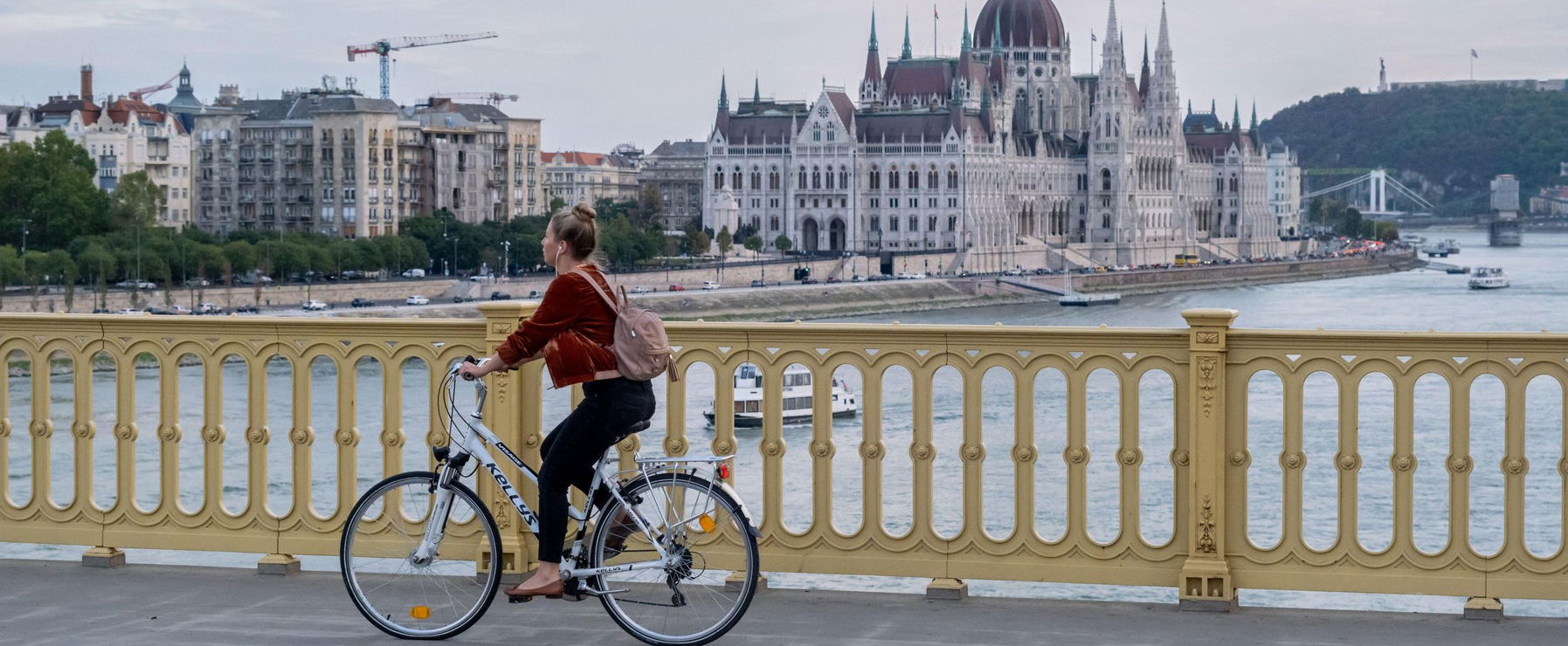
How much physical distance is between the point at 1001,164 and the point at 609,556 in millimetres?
99454

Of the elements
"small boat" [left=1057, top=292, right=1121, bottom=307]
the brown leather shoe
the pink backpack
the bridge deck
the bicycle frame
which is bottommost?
"small boat" [left=1057, top=292, right=1121, bottom=307]

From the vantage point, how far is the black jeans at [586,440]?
4.29 m

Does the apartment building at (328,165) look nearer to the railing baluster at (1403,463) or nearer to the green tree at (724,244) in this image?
the green tree at (724,244)

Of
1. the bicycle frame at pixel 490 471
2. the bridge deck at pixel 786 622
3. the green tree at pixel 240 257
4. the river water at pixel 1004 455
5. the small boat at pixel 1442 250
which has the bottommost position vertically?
the river water at pixel 1004 455

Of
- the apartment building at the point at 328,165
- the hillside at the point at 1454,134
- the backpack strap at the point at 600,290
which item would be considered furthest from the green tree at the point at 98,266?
the hillside at the point at 1454,134

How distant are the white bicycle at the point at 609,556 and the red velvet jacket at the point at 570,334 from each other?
6.8 inches

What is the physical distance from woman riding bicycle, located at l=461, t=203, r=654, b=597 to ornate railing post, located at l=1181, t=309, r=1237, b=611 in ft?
4.21

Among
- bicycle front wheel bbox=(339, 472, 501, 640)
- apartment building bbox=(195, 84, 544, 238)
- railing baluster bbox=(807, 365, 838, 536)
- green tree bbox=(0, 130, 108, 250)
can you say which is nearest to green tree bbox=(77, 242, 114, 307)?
green tree bbox=(0, 130, 108, 250)

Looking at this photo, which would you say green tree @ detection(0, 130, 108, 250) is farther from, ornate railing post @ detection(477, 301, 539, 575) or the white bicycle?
the white bicycle

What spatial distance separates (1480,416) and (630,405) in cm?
2401

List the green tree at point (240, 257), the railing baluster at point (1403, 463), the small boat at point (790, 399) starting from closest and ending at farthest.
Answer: the railing baluster at point (1403, 463)
the small boat at point (790, 399)
the green tree at point (240, 257)

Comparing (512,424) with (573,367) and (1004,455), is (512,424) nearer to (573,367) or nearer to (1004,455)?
(573,367)

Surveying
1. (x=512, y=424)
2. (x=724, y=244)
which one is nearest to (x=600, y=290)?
(x=512, y=424)

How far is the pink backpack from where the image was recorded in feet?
14.0
